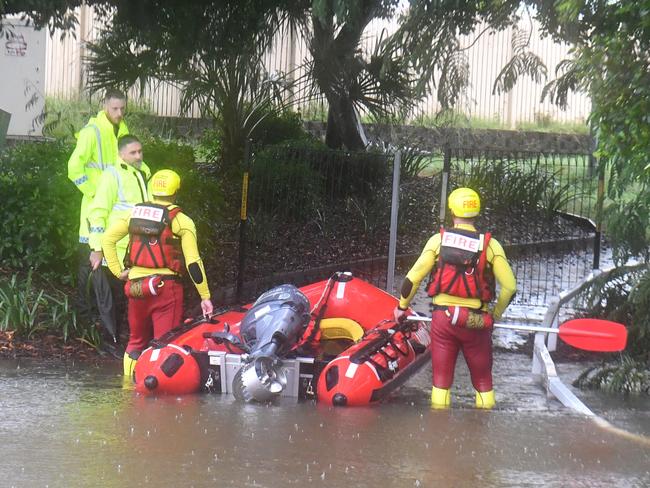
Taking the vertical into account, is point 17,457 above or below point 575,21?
below

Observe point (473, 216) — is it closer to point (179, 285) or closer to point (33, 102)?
point (179, 285)

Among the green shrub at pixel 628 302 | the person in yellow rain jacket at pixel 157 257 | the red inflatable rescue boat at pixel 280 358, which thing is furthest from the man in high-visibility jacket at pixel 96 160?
the green shrub at pixel 628 302

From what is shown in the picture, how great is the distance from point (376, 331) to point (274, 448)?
2.15 m

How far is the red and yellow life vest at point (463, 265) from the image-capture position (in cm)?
802

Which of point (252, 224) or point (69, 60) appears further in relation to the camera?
point (69, 60)

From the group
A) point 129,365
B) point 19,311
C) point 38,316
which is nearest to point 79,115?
point 38,316

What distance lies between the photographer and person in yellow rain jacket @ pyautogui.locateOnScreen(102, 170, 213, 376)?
8820mm

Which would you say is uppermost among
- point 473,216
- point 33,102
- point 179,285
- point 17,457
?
point 33,102

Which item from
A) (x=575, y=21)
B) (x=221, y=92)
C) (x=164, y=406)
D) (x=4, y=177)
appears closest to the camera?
(x=164, y=406)

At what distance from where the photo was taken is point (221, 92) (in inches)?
633

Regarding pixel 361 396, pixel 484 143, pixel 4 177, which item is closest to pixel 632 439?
pixel 361 396

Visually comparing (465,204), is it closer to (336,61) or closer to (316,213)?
(316,213)

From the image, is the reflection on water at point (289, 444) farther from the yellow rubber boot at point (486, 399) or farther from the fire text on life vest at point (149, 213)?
the fire text on life vest at point (149, 213)

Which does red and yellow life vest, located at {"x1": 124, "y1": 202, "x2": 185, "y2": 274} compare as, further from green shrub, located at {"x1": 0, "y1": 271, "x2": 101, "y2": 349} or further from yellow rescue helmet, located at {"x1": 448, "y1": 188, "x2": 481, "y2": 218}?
yellow rescue helmet, located at {"x1": 448, "y1": 188, "x2": 481, "y2": 218}
